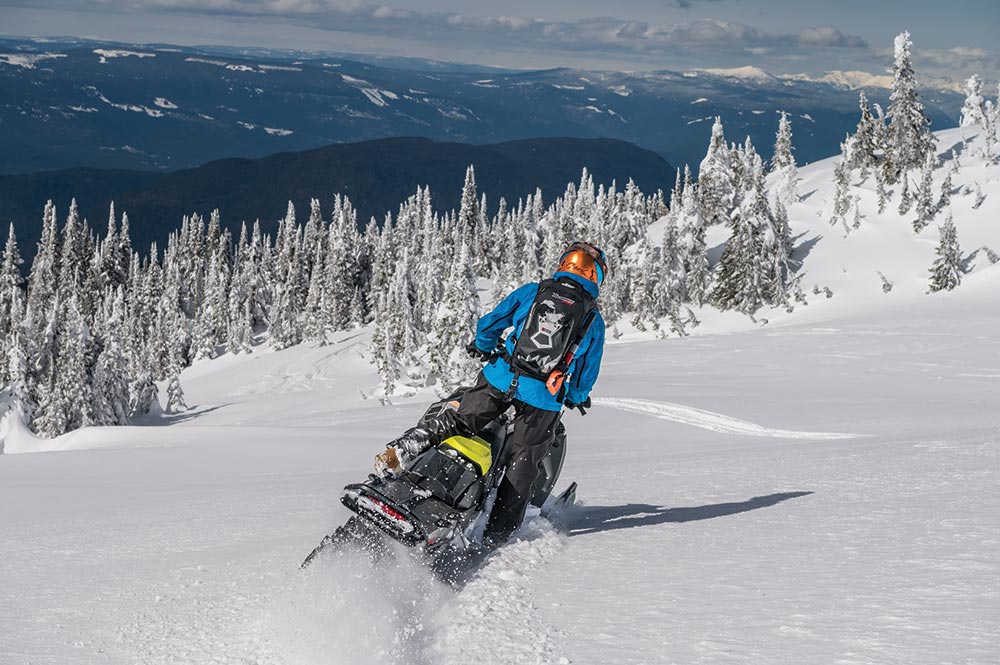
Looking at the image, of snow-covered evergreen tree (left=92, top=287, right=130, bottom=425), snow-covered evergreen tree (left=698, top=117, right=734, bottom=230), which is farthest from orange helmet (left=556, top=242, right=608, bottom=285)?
snow-covered evergreen tree (left=698, top=117, right=734, bottom=230)

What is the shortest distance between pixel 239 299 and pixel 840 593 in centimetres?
9269

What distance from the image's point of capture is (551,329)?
5793 millimetres

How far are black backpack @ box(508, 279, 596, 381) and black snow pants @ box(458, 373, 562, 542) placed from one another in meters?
0.27

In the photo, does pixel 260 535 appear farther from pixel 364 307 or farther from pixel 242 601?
pixel 364 307

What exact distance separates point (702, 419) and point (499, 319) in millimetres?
11049

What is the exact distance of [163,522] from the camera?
6.52 meters

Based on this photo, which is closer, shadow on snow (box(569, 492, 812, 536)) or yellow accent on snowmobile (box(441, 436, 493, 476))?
yellow accent on snowmobile (box(441, 436, 493, 476))

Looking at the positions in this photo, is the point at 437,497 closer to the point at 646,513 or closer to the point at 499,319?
the point at 499,319

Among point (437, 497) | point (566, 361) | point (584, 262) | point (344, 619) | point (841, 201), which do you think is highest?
point (584, 262)

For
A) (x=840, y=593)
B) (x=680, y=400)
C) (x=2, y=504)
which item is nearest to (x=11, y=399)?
(x=680, y=400)

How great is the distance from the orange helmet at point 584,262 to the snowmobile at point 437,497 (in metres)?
1.12

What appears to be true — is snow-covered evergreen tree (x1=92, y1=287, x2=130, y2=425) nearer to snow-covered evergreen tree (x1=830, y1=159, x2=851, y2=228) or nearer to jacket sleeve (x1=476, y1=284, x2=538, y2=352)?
jacket sleeve (x1=476, y1=284, x2=538, y2=352)

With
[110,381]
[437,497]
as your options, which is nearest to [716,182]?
[110,381]

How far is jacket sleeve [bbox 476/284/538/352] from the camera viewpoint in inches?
238
